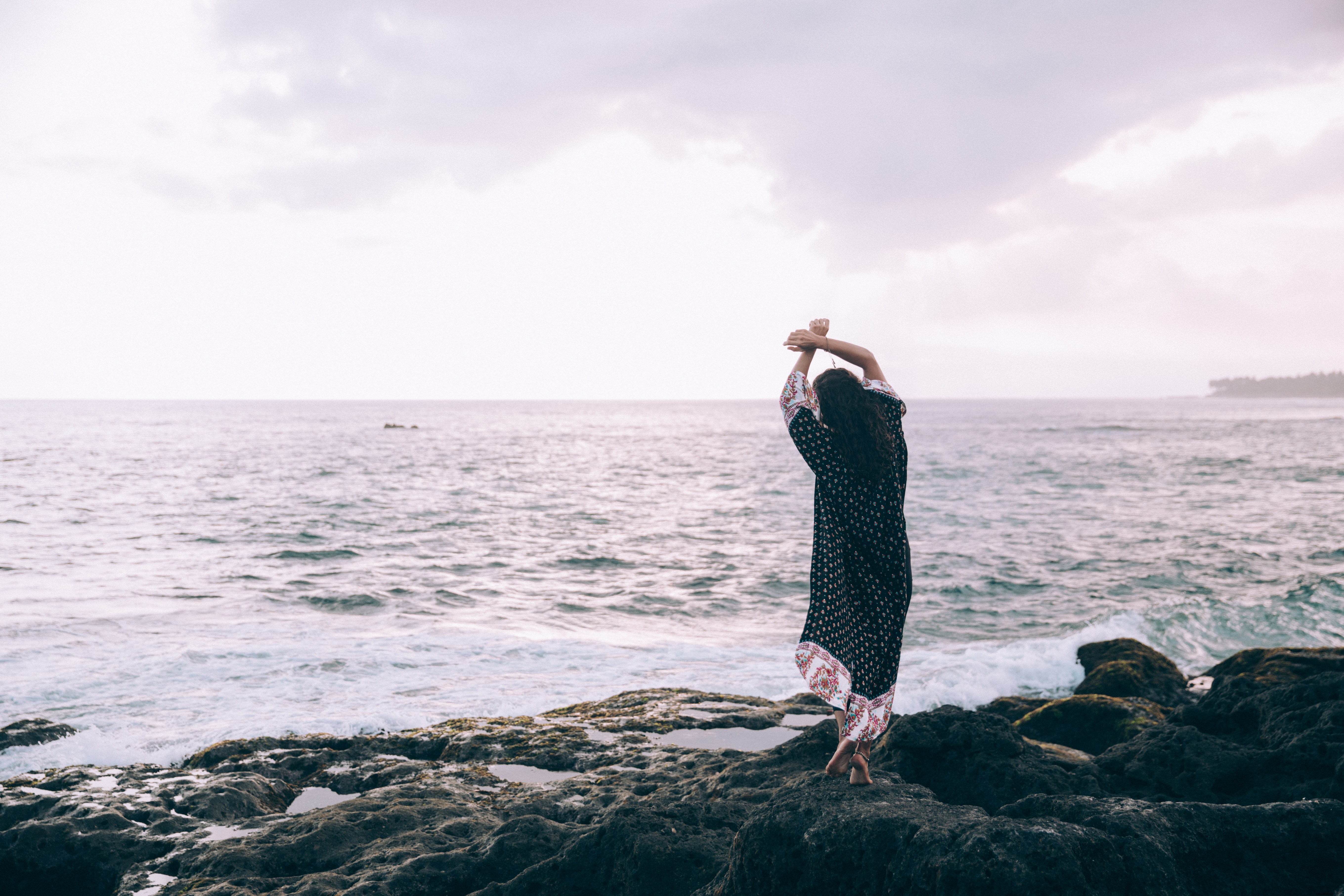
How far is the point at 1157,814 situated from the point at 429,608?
11.2 metres

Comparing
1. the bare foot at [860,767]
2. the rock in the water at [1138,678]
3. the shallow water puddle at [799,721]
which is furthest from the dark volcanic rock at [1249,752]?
the shallow water puddle at [799,721]

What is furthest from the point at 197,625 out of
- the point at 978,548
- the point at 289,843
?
the point at 978,548

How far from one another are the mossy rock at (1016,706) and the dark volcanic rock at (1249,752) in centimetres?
215

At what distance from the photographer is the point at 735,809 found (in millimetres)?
3855

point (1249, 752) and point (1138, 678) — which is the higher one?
point (1249, 752)

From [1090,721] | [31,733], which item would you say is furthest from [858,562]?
[31,733]

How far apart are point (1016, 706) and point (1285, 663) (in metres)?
2.05

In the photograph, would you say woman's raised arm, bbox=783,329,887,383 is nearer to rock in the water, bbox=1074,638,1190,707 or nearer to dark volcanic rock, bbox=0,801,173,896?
dark volcanic rock, bbox=0,801,173,896

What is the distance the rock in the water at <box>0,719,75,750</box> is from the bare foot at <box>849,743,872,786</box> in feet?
21.9

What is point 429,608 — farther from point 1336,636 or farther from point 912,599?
point 1336,636

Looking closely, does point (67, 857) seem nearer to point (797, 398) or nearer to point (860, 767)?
point (860, 767)

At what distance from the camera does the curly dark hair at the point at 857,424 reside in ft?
12.4

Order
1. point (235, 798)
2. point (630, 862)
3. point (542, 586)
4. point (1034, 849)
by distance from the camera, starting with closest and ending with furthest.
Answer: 1. point (1034, 849)
2. point (630, 862)
3. point (235, 798)
4. point (542, 586)

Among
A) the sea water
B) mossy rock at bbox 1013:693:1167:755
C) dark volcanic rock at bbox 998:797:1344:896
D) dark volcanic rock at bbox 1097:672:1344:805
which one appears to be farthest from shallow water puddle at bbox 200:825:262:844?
mossy rock at bbox 1013:693:1167:755
